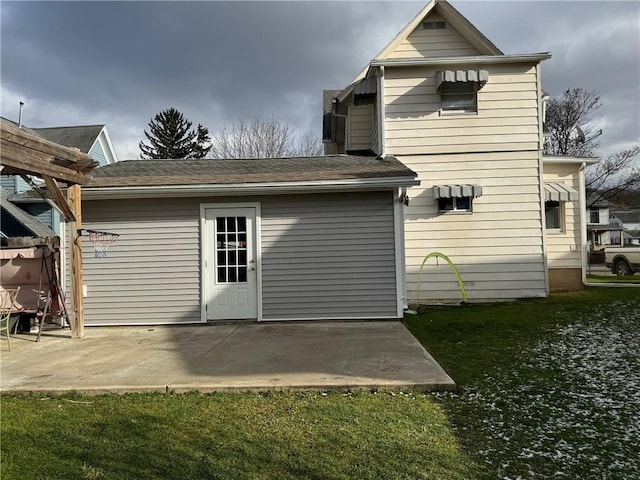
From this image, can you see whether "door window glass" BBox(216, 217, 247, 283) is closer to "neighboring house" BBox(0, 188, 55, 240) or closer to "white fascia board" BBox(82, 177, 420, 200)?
"white fascia board" BBox(82, 177, 420, 200)

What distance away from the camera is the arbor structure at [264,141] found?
2675 cm

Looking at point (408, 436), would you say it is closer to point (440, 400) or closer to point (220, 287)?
point (440, 400)

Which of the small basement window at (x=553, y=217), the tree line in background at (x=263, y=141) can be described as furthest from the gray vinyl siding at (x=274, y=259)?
the tree line in background at (x=263, y=141)

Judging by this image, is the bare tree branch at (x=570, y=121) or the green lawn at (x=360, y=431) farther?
the bare tree branch at (x=570, y=121)

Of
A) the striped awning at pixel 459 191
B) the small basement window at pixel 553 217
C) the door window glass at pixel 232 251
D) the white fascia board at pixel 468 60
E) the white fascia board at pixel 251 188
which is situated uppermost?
the white fascia board at pixel 468 60

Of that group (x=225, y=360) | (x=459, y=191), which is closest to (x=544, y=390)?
(x=225, y=360)

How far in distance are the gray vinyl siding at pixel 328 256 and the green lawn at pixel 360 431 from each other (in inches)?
115

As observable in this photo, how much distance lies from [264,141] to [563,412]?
2530 centimetres

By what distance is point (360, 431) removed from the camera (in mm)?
2943

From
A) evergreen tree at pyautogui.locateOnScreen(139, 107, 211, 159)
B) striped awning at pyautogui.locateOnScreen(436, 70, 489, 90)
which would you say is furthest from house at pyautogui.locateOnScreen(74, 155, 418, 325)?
evergreen tree at pyautogui.locateOnScreen(139, 107, 211, 159)

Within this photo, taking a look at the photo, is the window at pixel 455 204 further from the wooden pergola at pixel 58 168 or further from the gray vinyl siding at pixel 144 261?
the wooden pergola at pixel 58 168

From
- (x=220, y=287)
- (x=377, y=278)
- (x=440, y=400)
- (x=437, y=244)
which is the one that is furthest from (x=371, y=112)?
(x=440, y=400)

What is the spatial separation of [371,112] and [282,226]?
18.8ft

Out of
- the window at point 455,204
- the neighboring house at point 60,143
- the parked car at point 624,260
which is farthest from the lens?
the parked car at point 624,260
